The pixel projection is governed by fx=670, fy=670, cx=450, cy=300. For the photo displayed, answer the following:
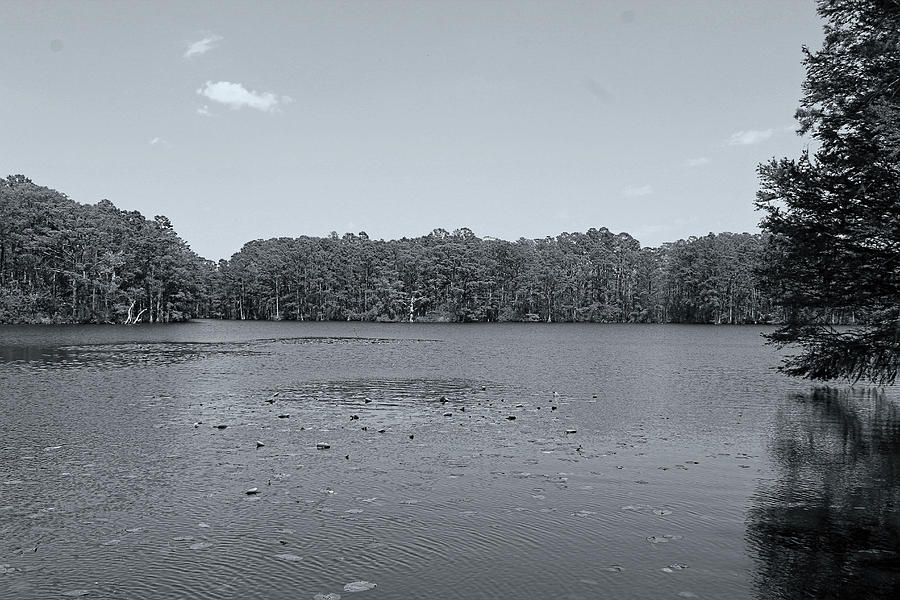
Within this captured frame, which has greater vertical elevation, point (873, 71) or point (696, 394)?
point (873, 71)


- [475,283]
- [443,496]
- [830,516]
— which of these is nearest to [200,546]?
[443,496]

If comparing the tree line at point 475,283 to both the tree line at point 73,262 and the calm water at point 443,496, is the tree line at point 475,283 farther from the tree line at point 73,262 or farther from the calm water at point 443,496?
the calm water at point 443,496

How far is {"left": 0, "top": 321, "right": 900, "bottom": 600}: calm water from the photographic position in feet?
27.0

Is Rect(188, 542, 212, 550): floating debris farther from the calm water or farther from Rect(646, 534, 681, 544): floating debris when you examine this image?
Rect(646, 534, 681, 544): floating debris

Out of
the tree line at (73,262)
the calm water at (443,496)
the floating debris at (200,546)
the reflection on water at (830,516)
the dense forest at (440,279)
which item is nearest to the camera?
the reflection on water at (830,516)

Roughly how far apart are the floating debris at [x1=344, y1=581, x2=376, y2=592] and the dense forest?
132396mm

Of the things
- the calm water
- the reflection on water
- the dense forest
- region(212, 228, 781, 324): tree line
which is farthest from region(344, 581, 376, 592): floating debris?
region(212, 228, 781, 324): tree line

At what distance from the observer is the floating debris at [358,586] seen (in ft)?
25.5

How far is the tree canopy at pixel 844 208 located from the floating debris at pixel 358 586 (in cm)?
1844

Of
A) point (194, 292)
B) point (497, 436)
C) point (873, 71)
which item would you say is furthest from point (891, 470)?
point (194, 292)

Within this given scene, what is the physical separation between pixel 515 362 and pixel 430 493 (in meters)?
35.6

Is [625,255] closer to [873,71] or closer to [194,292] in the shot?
[194,292]

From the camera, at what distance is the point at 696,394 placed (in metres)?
29.7

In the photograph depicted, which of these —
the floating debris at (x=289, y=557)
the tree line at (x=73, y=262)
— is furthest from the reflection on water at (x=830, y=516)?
the tree line at (x=73, y=262)
